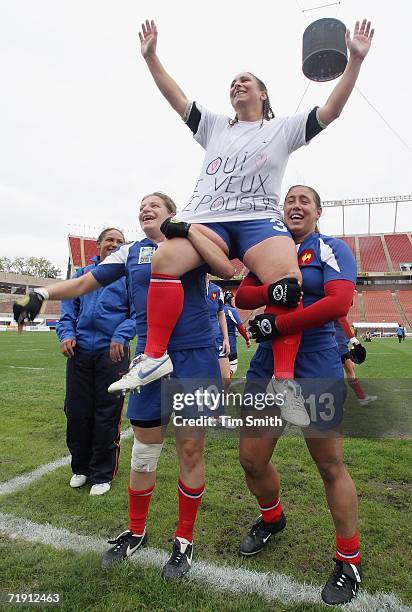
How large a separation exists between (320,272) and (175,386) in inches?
36.8

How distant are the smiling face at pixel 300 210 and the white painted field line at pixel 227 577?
172cm

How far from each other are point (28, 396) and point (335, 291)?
613 cm

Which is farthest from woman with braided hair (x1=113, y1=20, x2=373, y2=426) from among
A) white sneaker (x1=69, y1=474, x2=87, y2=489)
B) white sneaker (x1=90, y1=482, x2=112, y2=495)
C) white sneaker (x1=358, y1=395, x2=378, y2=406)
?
white sneaker (x1=358, y1=395, x2=378, y2=406)

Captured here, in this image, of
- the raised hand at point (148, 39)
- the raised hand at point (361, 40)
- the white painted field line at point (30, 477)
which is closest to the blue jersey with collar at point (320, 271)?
the raised hand at point (361, 40)

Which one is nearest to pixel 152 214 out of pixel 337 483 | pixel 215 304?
pixel 337 483

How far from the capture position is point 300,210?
2.29 meters

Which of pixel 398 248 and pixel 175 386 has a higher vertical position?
pixel 398 248

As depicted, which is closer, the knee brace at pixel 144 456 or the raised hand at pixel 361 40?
the raised hand at pixel 361 40

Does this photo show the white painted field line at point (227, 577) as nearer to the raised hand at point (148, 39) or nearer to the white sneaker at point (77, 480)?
the white sneaker at point (77, 480)

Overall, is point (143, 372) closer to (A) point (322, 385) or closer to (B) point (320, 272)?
(A) point (322, 385)

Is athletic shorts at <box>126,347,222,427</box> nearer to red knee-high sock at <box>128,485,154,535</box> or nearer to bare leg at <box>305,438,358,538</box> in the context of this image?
red knee-high sock at <box>128,485,154,535</box>

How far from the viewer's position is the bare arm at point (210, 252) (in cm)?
205

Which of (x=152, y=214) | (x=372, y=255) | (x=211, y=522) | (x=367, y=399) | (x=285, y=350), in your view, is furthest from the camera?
(x=372, y=255)

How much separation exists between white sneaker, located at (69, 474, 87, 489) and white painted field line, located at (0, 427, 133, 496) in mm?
309
